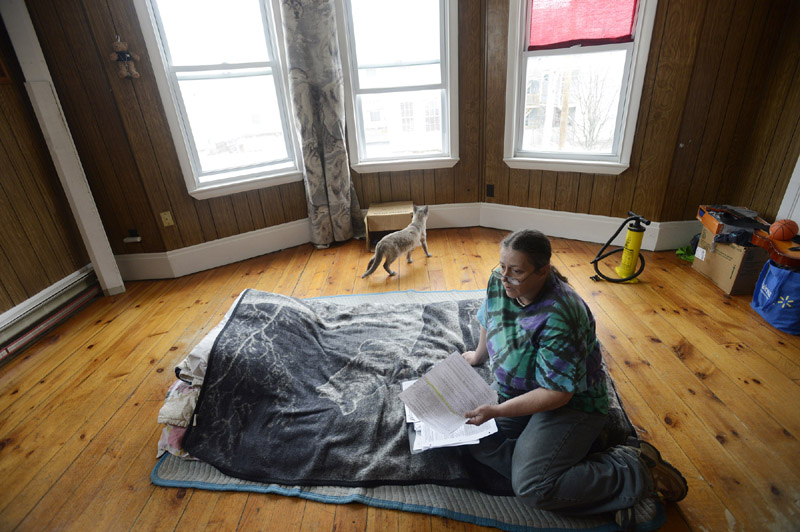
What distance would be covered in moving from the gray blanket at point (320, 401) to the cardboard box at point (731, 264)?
1.44 meters

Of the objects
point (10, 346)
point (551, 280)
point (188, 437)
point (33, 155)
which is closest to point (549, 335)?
point (551, 280)

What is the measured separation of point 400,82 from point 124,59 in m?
1.99

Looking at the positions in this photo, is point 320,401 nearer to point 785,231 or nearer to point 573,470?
point 573,470

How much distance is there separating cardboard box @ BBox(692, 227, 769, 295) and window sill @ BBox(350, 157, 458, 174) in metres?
1.99

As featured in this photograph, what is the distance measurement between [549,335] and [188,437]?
144 cm

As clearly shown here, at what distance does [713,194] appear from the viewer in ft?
9.39

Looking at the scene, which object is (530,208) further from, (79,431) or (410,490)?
(79,431)

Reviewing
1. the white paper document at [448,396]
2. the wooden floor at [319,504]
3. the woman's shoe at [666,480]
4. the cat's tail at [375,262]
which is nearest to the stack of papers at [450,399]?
the white paper document at [448,396]

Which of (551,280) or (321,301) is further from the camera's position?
(321,301)

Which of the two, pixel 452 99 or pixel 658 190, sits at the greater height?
pixel 452 99

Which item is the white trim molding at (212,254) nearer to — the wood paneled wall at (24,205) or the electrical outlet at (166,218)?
the electrical outlet at (166,218)

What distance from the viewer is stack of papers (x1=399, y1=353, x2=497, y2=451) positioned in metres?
1.27

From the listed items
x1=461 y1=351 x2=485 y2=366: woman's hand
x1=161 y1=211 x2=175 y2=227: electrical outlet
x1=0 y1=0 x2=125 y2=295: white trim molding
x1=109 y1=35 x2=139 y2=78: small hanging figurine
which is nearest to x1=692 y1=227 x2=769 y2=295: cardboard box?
x1=461 y1=351 x2=485 y2=366: woman's hand

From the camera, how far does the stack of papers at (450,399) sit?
127 centimetres
